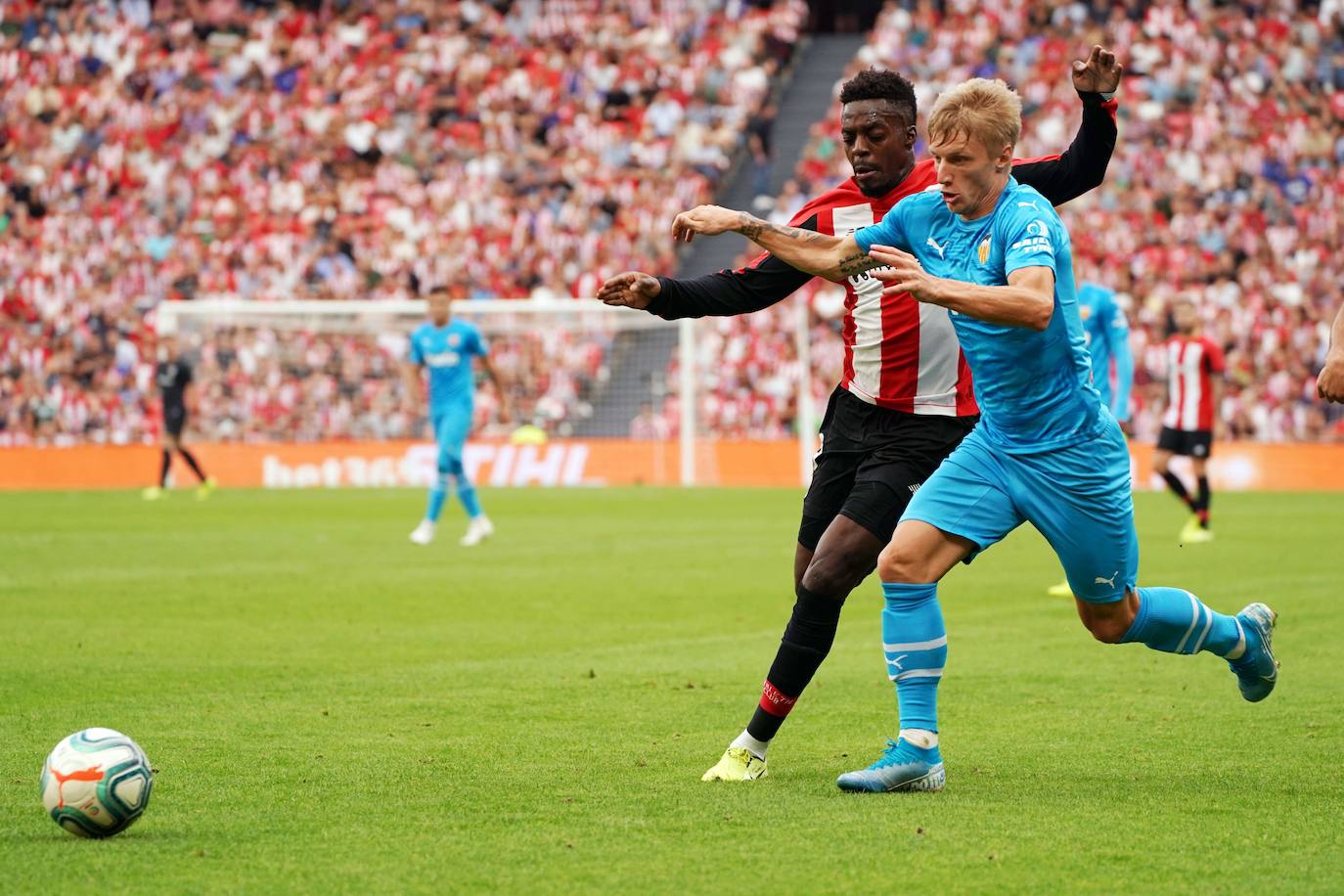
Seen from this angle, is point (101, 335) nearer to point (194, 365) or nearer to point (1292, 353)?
point (194, 365)

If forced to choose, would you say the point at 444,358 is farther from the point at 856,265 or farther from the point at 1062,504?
the point at 1062,504

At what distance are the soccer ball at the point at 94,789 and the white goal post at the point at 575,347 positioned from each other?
1012 inches

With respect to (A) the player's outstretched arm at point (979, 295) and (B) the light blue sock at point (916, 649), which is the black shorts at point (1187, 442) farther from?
(A) the player's outstretched arm at point (979, 295)

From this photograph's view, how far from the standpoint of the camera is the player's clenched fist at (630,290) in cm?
655

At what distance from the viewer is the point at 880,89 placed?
21.5ft

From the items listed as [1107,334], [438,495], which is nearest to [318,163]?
[438,495]

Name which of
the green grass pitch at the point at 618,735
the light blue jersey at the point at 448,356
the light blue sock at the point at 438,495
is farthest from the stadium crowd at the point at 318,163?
the green grass pitch at the point at 618,735

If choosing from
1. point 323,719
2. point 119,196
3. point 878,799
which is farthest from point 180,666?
point 119,196

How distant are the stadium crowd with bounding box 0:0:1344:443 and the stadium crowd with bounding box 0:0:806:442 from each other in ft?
0.19

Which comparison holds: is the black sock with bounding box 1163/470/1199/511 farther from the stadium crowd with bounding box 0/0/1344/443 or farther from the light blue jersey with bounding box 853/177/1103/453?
the light blue jersey with bounding box 853/177/1103/453

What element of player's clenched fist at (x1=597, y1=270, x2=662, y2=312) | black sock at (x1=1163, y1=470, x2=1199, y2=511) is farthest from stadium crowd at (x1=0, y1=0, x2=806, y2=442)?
player's clenched fist at (x1=597, y1=270, x2=662, y2=312)

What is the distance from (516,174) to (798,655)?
99.5 ft

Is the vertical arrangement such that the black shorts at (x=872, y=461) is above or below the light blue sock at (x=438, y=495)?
above

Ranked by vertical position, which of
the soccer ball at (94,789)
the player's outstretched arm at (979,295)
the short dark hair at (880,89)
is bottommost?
the soccer ball at (94,789)
